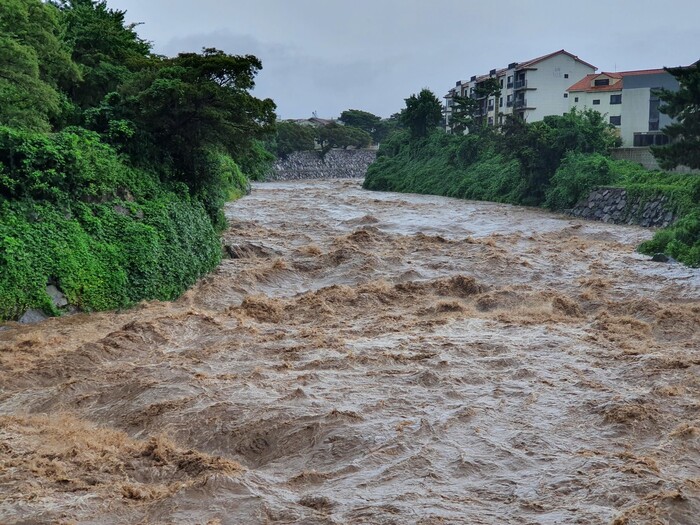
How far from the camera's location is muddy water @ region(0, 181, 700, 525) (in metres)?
7.70

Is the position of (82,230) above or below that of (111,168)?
below

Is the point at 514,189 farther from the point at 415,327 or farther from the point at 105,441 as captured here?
the point at 105,441

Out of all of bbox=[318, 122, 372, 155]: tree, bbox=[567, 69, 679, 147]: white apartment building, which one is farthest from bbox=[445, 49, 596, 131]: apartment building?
bbox=[318, 122, 372, 155]: tree

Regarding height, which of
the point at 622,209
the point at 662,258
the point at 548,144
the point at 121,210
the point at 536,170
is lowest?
the point at 662,258

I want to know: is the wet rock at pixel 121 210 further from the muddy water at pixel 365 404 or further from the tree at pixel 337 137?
the tree at pixel 337 137

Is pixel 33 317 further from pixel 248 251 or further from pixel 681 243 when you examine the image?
pixel 681 243

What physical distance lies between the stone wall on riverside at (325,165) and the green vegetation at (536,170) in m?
22.1

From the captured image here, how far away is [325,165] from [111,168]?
246 ft

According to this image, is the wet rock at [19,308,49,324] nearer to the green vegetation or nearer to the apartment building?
the green vegetation

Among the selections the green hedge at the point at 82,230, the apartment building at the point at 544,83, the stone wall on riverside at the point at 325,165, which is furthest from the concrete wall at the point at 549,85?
the green hedge at the point at 82,230

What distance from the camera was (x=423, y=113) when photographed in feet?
217

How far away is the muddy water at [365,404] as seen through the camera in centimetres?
770

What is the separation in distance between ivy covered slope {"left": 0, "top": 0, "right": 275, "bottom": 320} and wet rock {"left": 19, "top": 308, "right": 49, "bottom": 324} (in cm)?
11

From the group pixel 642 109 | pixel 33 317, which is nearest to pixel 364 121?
pixel 642 109
